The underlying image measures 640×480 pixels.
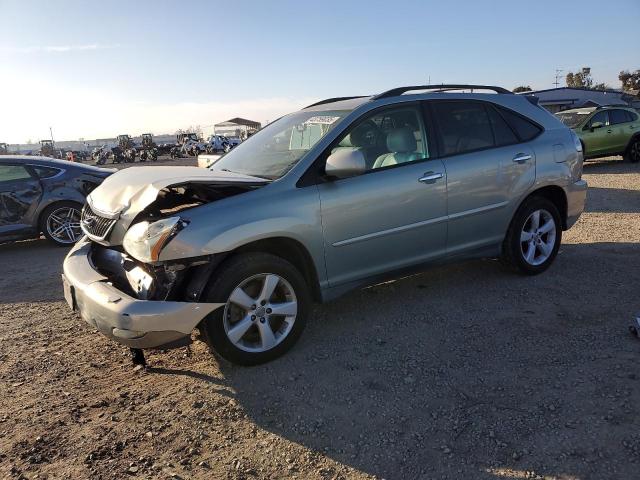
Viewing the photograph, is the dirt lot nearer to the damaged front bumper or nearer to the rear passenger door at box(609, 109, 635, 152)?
the damaged front bumper

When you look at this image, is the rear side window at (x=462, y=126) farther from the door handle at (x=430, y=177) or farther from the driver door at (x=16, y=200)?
the driver door at (x=16, y=200)

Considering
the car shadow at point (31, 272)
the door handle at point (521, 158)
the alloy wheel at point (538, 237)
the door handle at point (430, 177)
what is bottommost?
the car shadow at point (31, 272)

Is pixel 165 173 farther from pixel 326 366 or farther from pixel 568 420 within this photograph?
pixel 568 420

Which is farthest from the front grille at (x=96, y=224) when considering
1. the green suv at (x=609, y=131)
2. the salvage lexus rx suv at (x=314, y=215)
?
the green suv at (x=609, y=131)

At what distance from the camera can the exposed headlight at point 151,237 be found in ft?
9.81

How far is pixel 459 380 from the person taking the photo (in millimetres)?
3145

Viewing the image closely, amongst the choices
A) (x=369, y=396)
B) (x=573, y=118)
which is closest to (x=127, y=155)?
(x=573, y=118)

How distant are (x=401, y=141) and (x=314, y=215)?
1113 mm

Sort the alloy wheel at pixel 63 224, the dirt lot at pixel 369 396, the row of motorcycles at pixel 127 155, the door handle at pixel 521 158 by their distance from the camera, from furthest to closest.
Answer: the row of motorcycles at pixel 127 155
the alloy wheel at pixel 63 224
the door handle at pixel 521 158
the dirt lot at pixel 369 396

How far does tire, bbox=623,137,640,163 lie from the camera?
46.0ft

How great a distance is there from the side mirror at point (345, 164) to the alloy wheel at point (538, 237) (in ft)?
6.93

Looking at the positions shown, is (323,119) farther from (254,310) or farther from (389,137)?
(254,310)

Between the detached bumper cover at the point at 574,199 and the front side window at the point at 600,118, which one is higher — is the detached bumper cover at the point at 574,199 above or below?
below

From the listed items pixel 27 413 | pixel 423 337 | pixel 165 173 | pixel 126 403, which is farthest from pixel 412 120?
pixel 27 413
